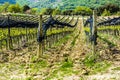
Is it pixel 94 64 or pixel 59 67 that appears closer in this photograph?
pixel 59 67

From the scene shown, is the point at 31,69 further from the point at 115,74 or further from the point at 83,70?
the point at 115,74

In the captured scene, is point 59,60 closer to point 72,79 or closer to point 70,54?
point 70,54

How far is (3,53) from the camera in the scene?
18.3m

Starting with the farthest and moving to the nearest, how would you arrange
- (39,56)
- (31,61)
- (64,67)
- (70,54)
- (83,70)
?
1. (70,54)
2. (39,56)
3. (31,61)
4. (64,67)
5. (83,70)

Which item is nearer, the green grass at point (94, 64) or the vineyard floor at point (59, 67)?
the vineyard floor at point (59, 67)

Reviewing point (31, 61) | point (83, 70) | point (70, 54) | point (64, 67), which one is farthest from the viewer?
point (70, 54)

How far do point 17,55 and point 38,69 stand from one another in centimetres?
406

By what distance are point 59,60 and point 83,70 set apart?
9.53ft

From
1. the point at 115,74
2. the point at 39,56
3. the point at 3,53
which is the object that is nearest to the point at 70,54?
the point at 39,56

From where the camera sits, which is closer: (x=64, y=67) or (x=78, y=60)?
(x=64, y=67)

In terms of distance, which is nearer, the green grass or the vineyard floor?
the vineyard floor

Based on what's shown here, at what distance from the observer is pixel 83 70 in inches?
524

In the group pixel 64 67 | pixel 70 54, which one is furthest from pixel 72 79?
pixel 70 54

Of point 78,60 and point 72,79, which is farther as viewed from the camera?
point 78,60
